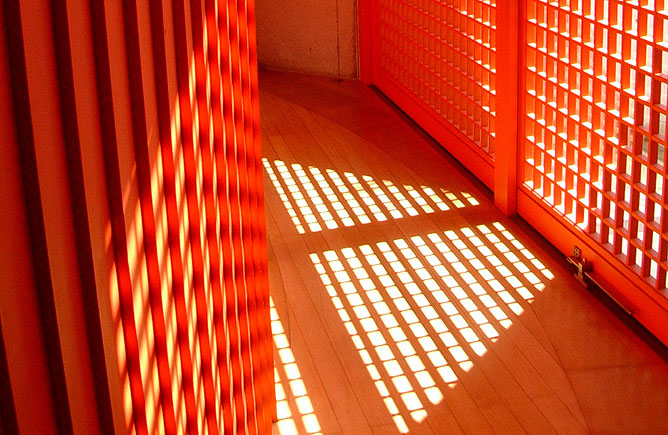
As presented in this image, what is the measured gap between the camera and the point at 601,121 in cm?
434

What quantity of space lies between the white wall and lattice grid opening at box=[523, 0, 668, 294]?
9.74 feet

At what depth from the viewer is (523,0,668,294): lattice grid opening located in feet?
12.5

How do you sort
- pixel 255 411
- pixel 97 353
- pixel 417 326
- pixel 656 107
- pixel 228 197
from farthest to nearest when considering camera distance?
pixel 417 326 < pixel 656 107 < pixel 255 411 < pixel 228 197 < pixel 97 353

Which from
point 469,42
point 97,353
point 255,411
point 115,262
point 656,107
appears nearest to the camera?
point 97,353

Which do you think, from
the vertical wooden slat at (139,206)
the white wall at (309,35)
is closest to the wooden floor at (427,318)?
the vertical wooden slat at (139,206)

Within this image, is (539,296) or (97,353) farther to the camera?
(539,296)

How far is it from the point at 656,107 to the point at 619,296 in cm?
84

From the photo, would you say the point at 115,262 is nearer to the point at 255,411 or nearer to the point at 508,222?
the point at 255,411

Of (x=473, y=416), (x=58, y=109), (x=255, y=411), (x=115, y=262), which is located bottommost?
(x=473, y=416)

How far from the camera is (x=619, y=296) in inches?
162

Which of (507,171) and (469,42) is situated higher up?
(469,42)

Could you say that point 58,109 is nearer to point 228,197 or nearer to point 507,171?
point 228,197

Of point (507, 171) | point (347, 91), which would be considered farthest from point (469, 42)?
point (347, 91)

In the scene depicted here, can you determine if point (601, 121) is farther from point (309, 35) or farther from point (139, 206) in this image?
point (309, 35)
